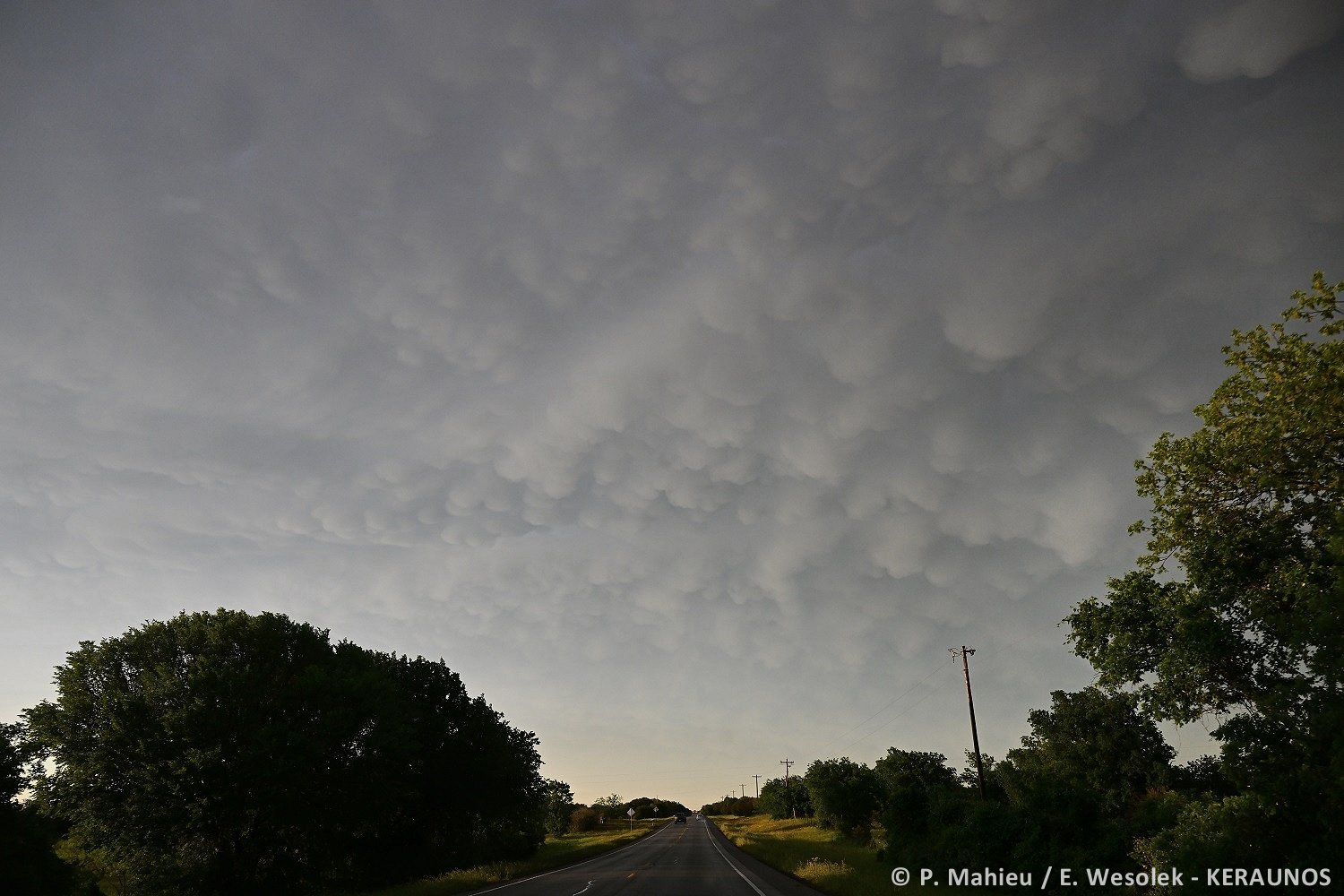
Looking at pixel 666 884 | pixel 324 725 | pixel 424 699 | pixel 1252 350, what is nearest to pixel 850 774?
pixel 424 699

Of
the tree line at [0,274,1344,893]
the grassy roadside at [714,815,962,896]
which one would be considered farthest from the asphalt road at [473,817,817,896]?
the tree line at [0,274,1344,893]

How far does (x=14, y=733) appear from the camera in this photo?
85.8ft

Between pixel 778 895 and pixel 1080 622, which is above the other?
pixel 1080 622

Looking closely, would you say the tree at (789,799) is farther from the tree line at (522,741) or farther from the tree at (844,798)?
the tree line at (522,741)

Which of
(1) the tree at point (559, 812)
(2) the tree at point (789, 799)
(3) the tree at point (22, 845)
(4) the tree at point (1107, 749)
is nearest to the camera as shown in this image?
(3) the tree at point (22, 845)

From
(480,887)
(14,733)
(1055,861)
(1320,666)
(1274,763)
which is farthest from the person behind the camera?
(14,733)

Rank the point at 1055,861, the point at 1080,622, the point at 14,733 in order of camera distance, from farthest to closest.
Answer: the point at 14,733
the point at 1055,861
the point at 1080,622

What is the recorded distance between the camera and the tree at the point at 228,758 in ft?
89.7

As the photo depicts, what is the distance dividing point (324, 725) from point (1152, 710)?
31904 millimetres

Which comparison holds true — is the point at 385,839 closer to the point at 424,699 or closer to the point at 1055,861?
the point at 424,699

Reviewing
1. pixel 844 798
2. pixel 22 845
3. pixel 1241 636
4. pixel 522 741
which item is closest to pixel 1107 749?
pixel 844 798

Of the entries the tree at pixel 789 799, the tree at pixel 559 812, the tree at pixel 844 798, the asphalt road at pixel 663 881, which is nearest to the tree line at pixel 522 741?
the asphalt road at pixel 663 881

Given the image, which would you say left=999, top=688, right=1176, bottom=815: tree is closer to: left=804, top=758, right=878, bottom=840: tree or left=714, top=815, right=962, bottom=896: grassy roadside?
left=804, top=758, right=878, bottom=840: tree

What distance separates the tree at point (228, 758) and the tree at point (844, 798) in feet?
120
